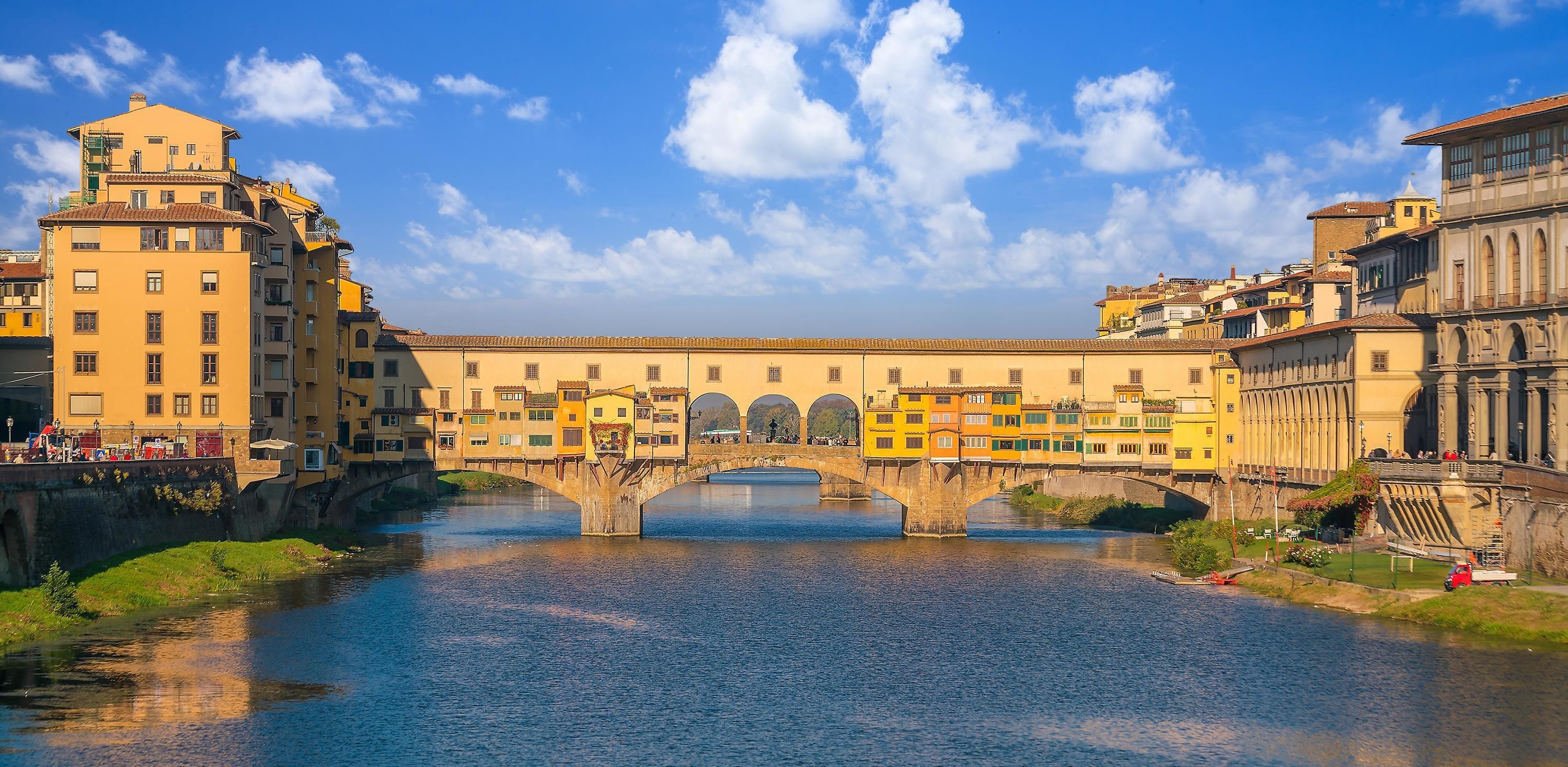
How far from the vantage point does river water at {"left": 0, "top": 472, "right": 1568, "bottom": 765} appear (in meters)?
36.7

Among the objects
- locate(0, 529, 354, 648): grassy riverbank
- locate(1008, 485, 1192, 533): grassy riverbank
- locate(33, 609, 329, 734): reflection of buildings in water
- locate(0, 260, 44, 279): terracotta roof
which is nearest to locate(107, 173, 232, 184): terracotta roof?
locate(0, 529, 354, 648): grassy riverbank

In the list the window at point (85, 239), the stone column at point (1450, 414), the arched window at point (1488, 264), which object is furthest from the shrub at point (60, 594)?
the arched window at point (1488, 264)

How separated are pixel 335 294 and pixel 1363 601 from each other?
61.2 metres

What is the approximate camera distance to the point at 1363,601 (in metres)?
56.0

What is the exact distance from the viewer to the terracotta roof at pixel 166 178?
70125 mm

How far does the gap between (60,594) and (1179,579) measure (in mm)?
48928

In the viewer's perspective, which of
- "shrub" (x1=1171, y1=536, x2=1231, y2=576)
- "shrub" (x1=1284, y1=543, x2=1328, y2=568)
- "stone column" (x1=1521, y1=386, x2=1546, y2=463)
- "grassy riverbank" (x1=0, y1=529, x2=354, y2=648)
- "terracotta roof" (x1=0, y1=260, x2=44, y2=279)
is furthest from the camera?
"terracotta roof" (x1=0, y1=260, x2=44, y2=279)

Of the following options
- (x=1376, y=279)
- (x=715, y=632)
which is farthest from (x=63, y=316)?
(x=1376, y=279)

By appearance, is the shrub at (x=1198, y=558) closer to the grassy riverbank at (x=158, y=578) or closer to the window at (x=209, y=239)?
the grassy riverbank at (x=158, y=578)

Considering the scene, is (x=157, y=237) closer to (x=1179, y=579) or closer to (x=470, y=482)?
(x=1179, y=579)

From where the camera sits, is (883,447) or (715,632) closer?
(715,632)

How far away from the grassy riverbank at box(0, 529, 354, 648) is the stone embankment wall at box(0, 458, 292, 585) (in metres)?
0.73

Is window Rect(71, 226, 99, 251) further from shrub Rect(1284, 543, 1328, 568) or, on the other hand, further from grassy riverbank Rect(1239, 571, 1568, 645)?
shrub Rect(1284, 543, 1328, 568)

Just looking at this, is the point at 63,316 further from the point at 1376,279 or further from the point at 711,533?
the point at 1376,279
